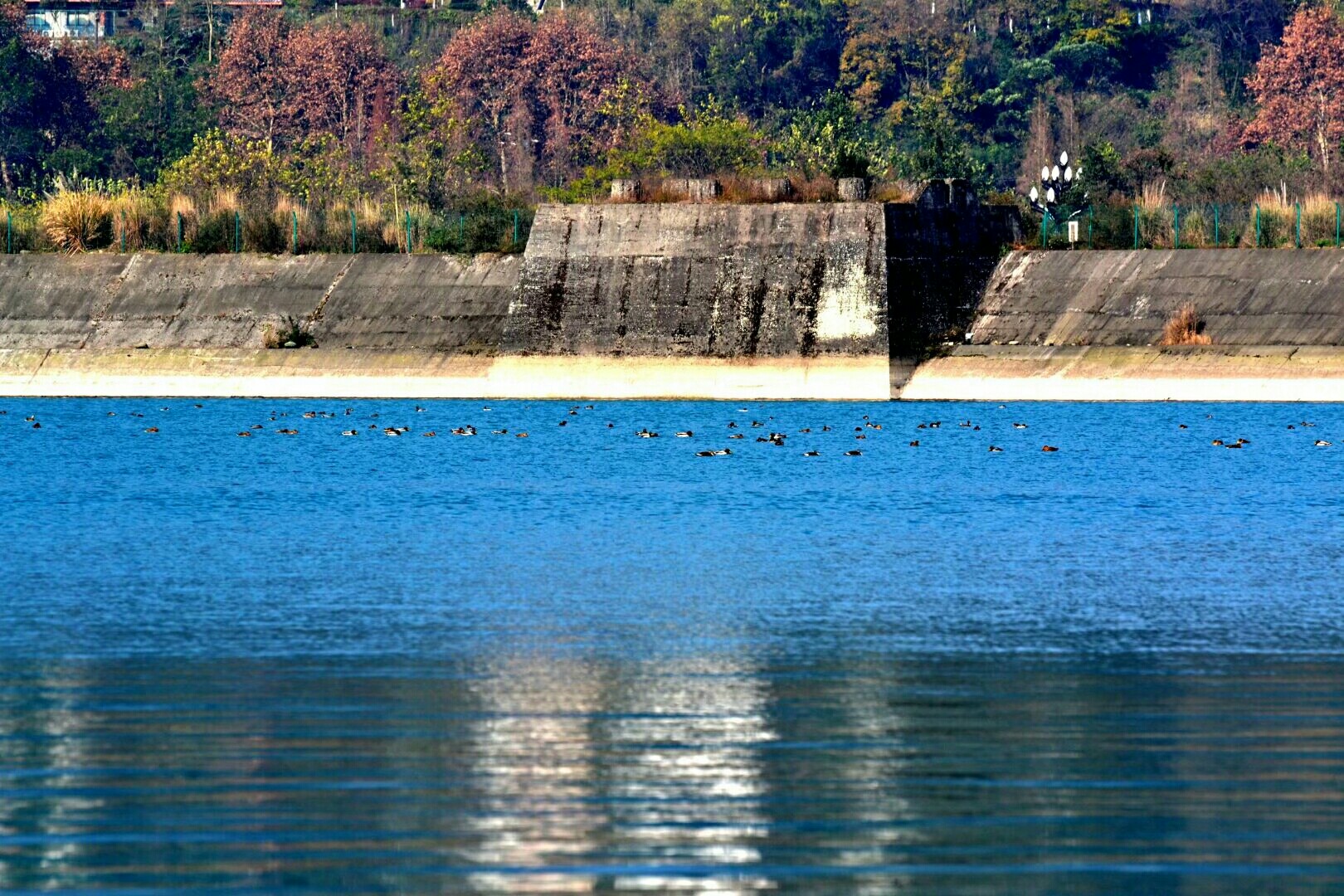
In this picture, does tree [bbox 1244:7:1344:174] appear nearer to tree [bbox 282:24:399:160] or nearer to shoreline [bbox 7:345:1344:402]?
tree [bbox 282:24:399:160]

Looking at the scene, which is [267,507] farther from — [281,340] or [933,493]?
[281,340]

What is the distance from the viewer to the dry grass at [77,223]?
75.4 metres

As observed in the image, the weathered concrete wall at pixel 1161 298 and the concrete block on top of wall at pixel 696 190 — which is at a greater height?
the concrete block on top of wall at pixel 696 190

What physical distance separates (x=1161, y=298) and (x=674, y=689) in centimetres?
4902

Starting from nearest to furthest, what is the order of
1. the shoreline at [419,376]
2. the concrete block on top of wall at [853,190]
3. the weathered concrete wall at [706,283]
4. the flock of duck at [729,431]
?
the flock of duck at [729,431] < the shoreline at [419,376] < the weathered concrete wall at [706,283] < the concrete block on top of wall at [853,190]

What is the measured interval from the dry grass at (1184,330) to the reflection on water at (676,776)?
146 feet

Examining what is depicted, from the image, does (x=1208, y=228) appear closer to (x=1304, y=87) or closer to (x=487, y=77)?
(x=1304, y=87)

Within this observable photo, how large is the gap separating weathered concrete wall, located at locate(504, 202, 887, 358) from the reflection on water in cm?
4373

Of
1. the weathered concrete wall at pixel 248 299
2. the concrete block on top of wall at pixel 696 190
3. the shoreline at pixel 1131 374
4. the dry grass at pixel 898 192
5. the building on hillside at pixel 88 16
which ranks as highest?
the building on hillside at pixel 88 16

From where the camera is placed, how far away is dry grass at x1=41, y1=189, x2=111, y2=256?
247 feet

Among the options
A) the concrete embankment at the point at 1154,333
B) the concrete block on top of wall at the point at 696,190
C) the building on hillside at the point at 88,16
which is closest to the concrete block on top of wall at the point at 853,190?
the concrete block on top of wall at the point at 696,190

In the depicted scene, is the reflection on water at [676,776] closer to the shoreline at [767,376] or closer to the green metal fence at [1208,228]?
the shoreline at [767,376]

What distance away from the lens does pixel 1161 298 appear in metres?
62.8

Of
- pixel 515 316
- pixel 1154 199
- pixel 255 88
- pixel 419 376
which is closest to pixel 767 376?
pixel 515 316
